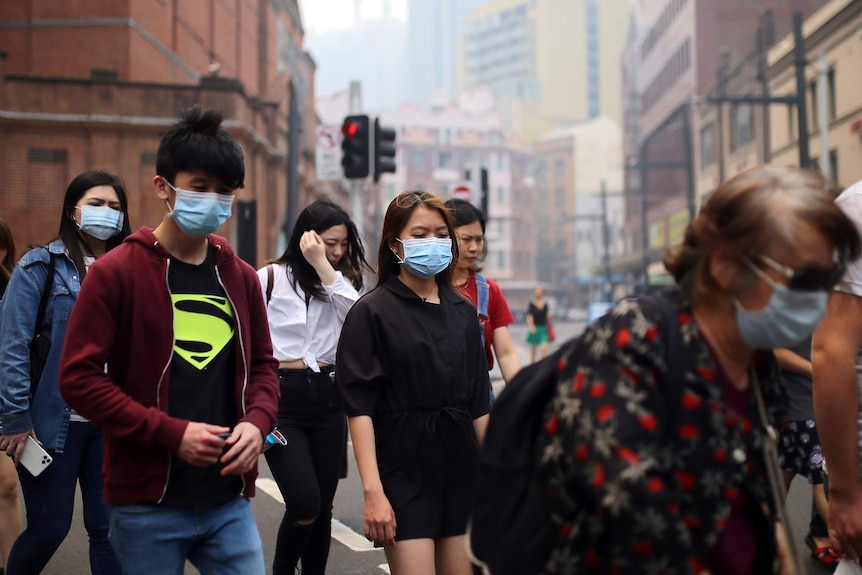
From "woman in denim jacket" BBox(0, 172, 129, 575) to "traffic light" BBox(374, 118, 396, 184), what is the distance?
9209 millimetres

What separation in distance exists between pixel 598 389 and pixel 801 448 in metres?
3.90

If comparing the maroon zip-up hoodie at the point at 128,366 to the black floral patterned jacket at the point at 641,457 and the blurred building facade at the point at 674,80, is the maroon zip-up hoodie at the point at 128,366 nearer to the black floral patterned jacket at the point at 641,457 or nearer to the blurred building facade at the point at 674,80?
the black floral patterned jacket at the point at 641,457

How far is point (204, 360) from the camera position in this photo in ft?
10.8

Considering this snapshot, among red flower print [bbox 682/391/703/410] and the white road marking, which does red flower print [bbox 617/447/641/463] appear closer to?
red flower print [bbox 682/391/703/410]

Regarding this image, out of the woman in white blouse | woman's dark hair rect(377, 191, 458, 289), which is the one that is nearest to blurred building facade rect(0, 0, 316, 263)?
the woman in white blouse

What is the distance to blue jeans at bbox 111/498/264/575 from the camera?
3189mm

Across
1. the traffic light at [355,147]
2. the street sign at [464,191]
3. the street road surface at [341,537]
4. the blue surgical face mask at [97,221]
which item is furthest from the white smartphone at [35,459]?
the street sign at [464,191]

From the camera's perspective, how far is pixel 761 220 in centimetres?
227

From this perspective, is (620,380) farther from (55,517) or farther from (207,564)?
(55,517)

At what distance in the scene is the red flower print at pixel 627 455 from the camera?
218 centimetres

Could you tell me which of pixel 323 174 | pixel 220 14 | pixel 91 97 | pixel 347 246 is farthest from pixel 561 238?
pixel 347 246

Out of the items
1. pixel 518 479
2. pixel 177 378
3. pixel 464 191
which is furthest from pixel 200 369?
pixel 464 191

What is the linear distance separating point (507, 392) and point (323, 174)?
46.8ft

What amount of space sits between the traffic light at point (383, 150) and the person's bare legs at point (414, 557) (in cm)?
1028
